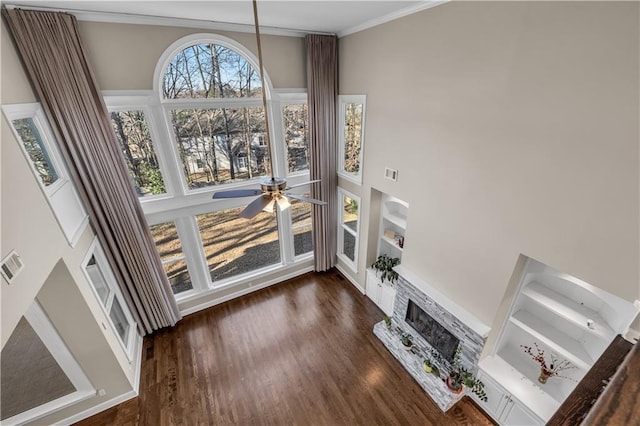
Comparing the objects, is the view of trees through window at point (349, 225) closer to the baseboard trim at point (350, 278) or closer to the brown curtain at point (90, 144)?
the baseboard trim at point (350, 278)

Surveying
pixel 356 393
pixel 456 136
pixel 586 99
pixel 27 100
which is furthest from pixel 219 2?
pixel 356 393

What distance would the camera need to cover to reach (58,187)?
9.87ft

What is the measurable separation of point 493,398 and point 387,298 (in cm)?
198

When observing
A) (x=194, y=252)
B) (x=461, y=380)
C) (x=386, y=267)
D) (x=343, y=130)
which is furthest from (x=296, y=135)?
(x=461, y=380)

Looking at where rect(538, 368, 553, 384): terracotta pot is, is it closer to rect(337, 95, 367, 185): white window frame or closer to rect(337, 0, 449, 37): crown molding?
rect(337, 95, 367, 185): white window frame

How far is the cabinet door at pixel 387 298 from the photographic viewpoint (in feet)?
15.7

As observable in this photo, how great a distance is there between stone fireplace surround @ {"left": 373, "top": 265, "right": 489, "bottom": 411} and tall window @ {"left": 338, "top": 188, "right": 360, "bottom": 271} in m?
1.34

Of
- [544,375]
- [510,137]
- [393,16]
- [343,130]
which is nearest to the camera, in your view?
[510,137]

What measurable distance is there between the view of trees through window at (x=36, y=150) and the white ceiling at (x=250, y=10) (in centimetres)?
119

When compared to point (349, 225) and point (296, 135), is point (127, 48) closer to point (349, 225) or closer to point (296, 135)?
point (296, 135)

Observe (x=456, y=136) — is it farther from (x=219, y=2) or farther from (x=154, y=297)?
(x=154, y=297)

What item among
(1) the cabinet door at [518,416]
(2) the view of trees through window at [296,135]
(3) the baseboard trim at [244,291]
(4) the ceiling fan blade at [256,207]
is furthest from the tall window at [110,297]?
(1) the cabinet door at [518,416]

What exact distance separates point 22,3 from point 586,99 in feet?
17.5

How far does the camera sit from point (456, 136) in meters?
3.12
